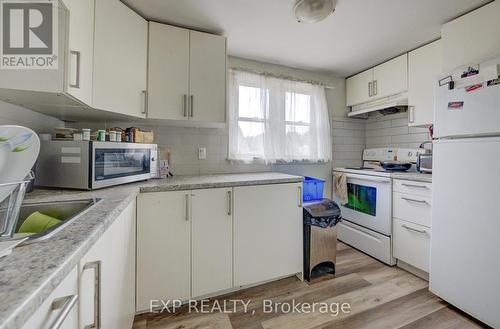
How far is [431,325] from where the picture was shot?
1464 mm

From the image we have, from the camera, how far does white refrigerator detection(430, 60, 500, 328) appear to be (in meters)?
1.35

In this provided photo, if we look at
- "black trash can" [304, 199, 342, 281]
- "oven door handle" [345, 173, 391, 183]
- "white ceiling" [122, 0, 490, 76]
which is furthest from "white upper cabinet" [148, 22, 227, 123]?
"oven door handle" [345, 173, 391, 183]

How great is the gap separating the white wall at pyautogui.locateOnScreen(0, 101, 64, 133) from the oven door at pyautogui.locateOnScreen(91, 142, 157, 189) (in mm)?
428

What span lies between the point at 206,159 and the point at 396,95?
2169 millimetres

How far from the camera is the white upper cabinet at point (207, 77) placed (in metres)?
1.85

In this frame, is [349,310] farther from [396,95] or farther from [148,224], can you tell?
[396,95]

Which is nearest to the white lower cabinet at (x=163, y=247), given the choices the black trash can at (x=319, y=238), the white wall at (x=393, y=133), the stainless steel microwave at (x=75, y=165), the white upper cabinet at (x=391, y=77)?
the stainless steel microwave at (x=75, y=165)

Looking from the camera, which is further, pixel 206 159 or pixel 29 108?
pixel 206 159

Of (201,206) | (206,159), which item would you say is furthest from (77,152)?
(206,159)

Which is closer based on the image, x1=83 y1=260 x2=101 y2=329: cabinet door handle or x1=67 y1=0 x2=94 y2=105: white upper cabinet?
x1=83 y1=260 x2=101 y2=329: cabinet door handle

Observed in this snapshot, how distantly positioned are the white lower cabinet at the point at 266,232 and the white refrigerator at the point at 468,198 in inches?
40.5

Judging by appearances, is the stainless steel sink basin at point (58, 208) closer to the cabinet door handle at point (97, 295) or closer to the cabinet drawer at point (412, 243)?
the cabinet door handle at point (97, 295)

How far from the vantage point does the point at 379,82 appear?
8.41 ft

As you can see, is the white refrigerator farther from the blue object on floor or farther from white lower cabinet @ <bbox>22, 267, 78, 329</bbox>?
white lower cabinet @ <bbox>22, 267, 78, 329</bbox>
